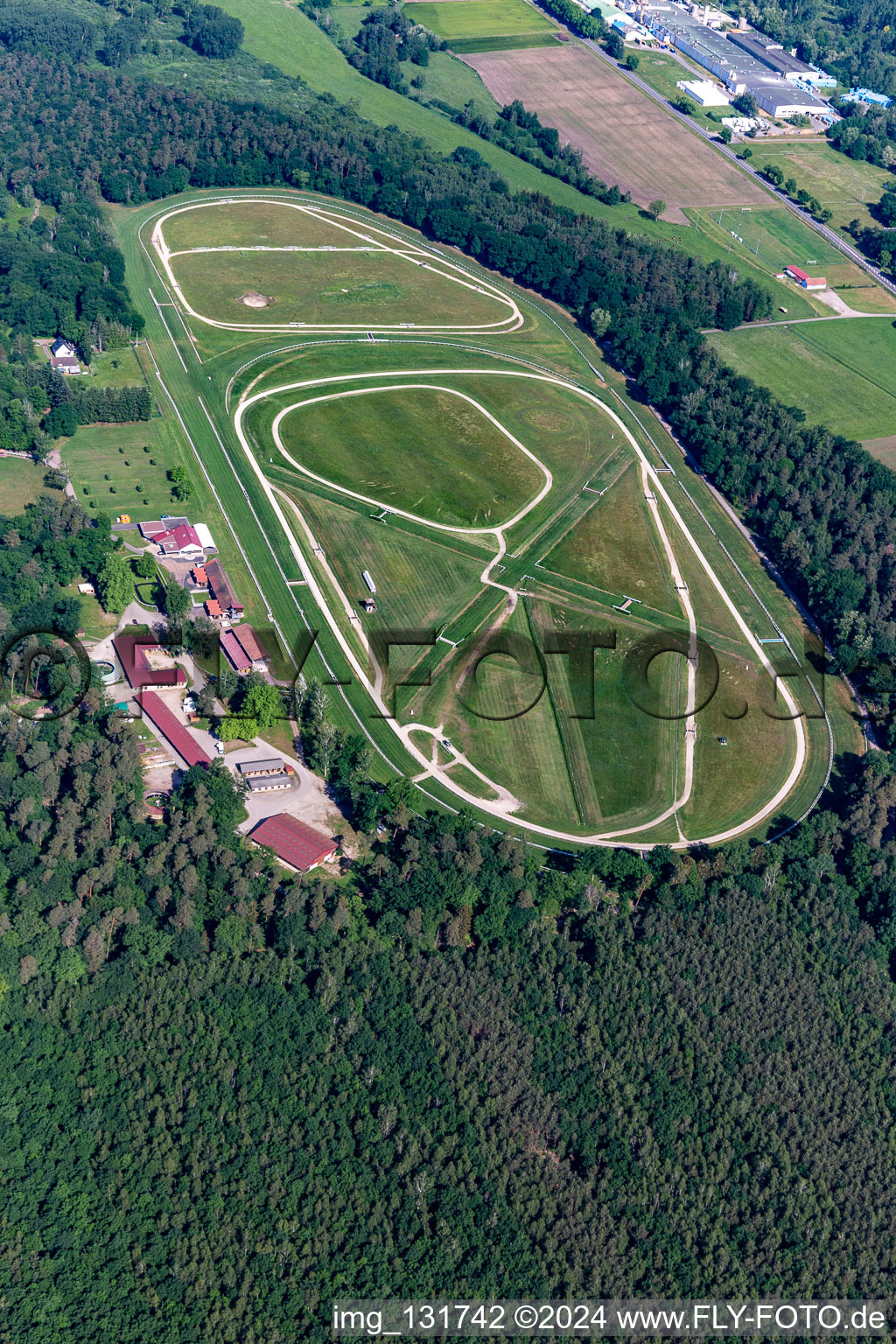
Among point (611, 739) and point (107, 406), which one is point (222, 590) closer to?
point (107, 406)

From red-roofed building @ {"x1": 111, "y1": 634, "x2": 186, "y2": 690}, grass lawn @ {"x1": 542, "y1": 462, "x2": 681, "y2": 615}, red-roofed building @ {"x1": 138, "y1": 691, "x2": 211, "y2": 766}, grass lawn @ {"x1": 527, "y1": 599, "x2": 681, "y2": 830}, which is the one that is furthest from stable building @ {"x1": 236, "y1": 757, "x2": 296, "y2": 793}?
grass lawn @ {"x1": 542, "y1": 462, "x2": 681, "y2": 615}

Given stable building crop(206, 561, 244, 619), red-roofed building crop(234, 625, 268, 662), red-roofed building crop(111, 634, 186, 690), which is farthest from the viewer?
stable building crop(206, 561, 244, 619)

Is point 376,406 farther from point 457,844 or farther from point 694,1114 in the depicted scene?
point 694,1114

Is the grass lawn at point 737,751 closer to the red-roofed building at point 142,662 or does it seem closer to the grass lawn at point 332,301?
the red-roofed building at point 142,662

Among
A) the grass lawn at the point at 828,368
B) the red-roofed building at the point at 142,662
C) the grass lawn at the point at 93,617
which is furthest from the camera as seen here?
the grass lawn at the point at 828,368

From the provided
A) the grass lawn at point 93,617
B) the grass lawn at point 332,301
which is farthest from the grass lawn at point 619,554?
the grass lawn at point 332,301

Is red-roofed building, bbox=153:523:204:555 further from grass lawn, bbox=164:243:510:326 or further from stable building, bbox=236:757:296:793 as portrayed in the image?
grass lawn, bbox=164:243:510:326
